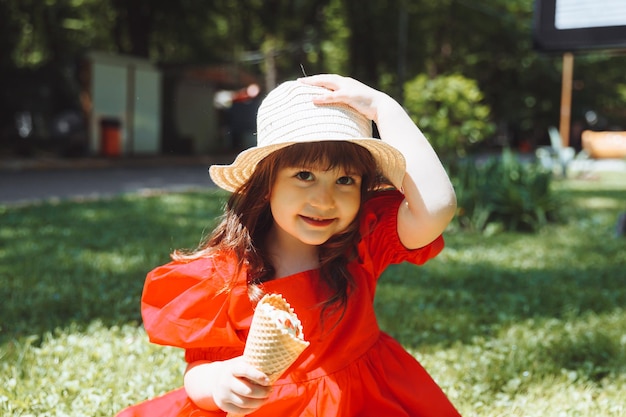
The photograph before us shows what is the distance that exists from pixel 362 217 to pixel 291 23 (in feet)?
67.5

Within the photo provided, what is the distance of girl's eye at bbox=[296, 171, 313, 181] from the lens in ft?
5.72

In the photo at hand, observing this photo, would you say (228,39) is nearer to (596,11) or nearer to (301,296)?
(596,11)

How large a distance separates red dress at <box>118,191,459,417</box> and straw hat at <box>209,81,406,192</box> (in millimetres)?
212

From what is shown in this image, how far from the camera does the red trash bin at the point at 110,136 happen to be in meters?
16.4

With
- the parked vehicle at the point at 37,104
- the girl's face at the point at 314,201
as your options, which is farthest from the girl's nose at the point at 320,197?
the parked vehicle at the point at 37,104

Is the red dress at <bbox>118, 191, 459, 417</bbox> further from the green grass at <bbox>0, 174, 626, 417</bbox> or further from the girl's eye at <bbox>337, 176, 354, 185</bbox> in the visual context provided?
the green grass at <bbox>0, 174, 626, 417</bbox>

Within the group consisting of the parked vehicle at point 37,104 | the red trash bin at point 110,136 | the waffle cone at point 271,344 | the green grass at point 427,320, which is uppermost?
the waffle cone at point 271,344

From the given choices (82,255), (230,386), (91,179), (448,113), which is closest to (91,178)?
(91,179)

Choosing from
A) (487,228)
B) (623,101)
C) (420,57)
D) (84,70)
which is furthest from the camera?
(623,101)

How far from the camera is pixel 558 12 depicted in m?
6.31

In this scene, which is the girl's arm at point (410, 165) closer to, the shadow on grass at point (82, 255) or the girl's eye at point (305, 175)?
the girl's eye at point (305, 175)

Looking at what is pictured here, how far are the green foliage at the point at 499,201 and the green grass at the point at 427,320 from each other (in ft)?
1.70

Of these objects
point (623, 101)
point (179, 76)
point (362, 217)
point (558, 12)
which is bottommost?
point (623, 101)

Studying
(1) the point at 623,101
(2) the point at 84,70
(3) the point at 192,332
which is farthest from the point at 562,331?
(1) the point at 623,101
